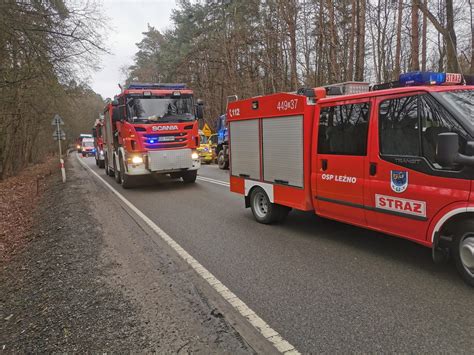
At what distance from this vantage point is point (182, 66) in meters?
35.0

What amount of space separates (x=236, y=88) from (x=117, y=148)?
1627 centimetres

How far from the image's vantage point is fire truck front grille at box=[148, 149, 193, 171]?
12070mm

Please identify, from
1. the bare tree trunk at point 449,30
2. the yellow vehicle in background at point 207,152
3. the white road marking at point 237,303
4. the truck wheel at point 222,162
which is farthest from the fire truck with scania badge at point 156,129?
the yellow vehicle in background at point 207,152

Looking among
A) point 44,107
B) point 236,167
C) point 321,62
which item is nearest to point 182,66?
point 44,107

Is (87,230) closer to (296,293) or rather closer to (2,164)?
(296,293)

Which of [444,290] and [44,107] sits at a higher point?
[44,107]

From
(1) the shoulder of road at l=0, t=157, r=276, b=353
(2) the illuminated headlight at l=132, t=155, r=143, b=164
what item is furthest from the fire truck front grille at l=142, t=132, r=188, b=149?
(1) the shoulder of road at l=0, t=157, r=276, b=353

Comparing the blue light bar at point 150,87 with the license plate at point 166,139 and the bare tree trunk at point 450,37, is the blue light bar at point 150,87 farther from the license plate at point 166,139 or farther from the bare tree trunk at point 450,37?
the bare tree trunk at point 450,37

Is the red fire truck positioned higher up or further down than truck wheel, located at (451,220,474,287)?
higher up

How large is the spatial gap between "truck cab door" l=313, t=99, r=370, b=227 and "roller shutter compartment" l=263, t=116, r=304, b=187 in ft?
1.19

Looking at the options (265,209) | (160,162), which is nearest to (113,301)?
(265,209)

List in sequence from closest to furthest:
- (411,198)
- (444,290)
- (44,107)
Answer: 1. (444,290)
2. (411,198)
3. (44,107)

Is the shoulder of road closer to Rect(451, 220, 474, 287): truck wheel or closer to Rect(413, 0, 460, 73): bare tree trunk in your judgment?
Rect(451, 220, 474, 287): truck wheel

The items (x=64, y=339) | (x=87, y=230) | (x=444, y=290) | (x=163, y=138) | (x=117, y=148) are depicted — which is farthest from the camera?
(x=117, y=148)
